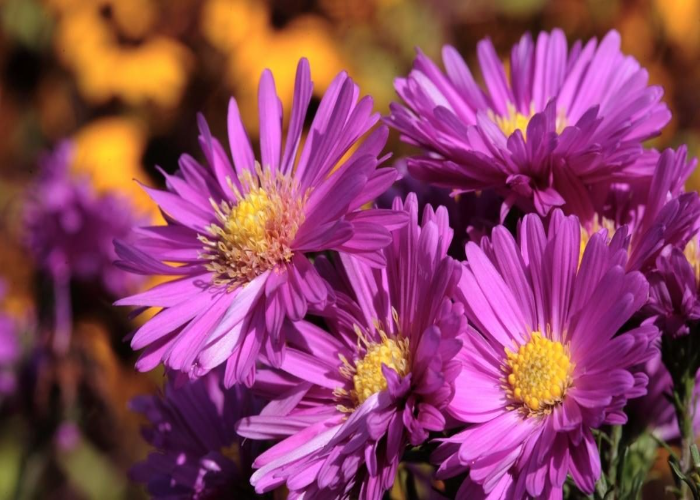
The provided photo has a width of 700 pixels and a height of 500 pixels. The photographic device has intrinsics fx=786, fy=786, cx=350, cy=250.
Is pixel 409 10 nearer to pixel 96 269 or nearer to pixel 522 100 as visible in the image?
pixel 96 269

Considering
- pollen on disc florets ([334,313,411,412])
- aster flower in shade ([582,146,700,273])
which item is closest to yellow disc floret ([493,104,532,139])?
aster flower in shade ([582,146,700,273])

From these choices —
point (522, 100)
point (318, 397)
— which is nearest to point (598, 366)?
point (318, 397)

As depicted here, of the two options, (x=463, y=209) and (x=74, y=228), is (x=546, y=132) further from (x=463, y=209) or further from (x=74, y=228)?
(x=74, y=228)

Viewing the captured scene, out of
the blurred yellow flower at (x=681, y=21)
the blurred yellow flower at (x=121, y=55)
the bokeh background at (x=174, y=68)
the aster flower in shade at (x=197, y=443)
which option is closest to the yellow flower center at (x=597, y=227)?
the aster flower in shade at (x=197, y=443)

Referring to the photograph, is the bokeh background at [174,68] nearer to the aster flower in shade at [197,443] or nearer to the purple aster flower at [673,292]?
the aster flower in shade at [197,443]

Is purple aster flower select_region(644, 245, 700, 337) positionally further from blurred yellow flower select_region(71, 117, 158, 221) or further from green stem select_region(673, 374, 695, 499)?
blurred yellow flower select_region(71, 117, 158, 221)

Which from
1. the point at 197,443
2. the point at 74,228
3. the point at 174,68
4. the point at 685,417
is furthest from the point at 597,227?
the point at 174,68
